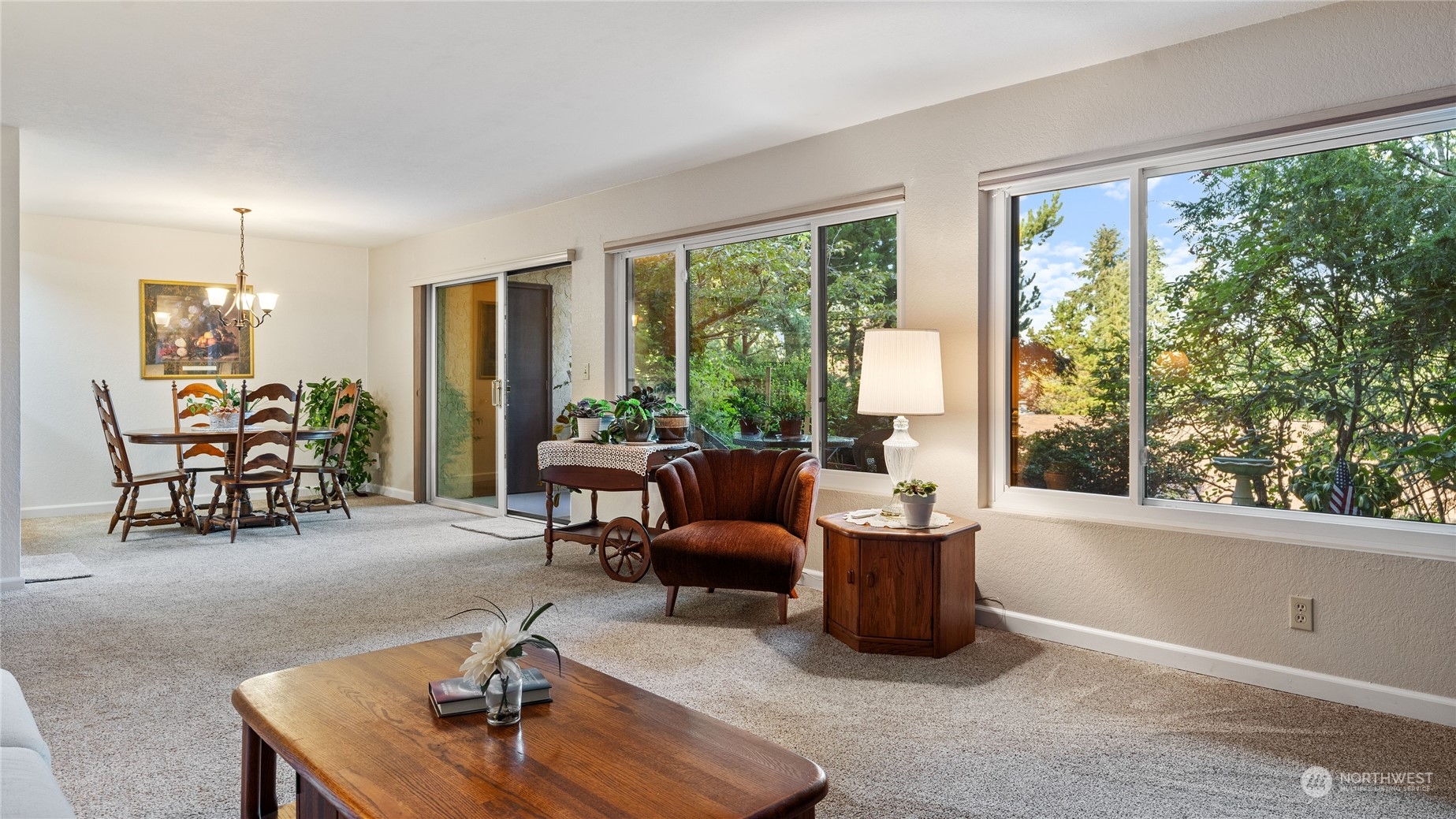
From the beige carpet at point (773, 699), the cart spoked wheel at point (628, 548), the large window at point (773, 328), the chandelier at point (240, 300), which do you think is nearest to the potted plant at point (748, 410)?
the large window at point (773, 328)

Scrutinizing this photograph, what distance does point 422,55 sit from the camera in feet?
10.8

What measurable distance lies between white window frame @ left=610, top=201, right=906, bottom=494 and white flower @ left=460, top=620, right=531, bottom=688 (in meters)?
2.76

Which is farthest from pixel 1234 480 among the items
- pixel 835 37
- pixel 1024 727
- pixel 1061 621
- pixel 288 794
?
pixel 288 794

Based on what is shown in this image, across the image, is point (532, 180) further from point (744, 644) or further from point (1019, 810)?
point (1019, 810)

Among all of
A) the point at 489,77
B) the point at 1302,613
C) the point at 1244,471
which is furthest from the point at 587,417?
the point at 1302,613

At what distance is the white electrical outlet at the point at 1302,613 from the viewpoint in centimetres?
285

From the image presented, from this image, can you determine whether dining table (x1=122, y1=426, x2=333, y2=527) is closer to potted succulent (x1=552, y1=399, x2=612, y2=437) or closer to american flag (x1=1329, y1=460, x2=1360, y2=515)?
potted succulent (x1=552, y1=399, x2=612, y2=437)

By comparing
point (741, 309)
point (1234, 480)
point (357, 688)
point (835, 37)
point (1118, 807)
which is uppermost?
point (835, 37)

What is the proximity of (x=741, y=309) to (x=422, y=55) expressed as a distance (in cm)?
219

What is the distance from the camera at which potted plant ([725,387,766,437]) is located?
4781 mm

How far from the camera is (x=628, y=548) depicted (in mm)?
4500

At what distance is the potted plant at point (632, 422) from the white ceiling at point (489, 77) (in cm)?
140

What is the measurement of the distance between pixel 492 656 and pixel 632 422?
3.07 metres

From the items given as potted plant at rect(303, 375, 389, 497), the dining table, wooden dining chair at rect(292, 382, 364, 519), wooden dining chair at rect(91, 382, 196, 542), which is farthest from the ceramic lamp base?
potted plant at rect(303, 375, 389, 497)
